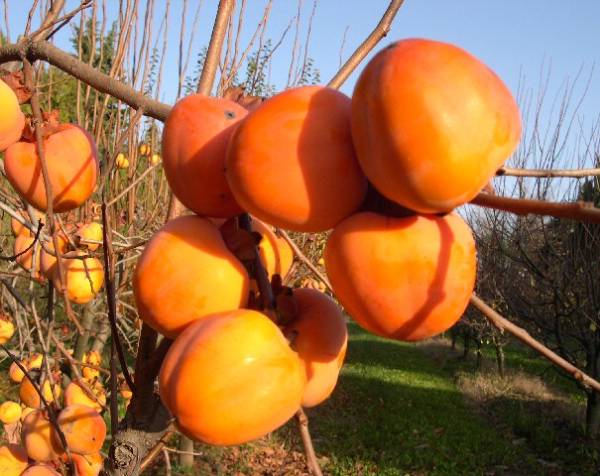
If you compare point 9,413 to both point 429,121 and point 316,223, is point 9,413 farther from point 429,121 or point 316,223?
point 429,121

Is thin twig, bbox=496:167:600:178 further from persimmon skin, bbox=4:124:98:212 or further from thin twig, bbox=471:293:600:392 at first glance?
persimmon skin, bbox=4:124:98:212

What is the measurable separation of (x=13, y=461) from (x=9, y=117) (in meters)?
1.00

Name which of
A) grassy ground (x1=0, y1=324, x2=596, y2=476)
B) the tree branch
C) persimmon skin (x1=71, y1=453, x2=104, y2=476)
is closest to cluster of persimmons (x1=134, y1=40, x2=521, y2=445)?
the tree branch

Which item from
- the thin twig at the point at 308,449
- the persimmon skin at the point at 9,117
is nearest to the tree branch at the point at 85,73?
the persimmon skin at the point at 9,117

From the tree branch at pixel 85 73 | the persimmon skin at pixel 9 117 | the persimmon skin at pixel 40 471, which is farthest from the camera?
the persimmon skin at pixel 40 471

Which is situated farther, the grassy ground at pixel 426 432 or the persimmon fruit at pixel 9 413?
the grassy ground at pixel 426 432

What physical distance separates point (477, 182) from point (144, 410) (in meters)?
0.48

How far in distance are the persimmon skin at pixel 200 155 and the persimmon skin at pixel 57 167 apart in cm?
56

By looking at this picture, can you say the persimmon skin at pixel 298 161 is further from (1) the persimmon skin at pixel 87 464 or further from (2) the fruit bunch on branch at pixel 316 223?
(1) the persimmon skin at pixel 87 464

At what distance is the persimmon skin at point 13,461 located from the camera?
1.49m

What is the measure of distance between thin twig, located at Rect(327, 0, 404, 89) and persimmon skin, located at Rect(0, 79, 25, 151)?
56cm

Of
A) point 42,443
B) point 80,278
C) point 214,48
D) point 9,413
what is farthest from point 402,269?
point 9,413

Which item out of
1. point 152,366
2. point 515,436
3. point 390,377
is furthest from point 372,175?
point 390,377

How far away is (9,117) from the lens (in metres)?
0.99
